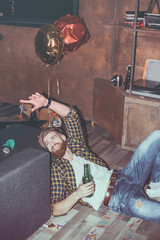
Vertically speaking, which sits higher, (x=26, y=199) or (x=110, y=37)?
(x=110, y=37)

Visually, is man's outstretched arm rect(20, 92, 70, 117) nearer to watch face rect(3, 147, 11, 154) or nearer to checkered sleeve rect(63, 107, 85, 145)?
checkered sleeve rect(63, 107, 85, 145)

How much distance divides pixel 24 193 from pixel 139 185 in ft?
2.97

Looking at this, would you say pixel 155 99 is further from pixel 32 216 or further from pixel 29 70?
pixel 29 70

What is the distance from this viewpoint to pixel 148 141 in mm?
2535

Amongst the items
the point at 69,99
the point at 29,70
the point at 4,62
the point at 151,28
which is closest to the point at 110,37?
the point at 151,28

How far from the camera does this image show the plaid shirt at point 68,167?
2.36 meters

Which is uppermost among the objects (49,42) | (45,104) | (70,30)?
(70,30)

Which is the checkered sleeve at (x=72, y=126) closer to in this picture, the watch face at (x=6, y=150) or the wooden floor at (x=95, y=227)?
the watch face at (x=6, y=150)

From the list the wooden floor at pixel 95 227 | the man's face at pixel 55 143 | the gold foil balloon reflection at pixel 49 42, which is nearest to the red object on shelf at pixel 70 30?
the gold foil balloon reflection at pixel 49 42

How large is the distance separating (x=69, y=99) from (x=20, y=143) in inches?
89.8

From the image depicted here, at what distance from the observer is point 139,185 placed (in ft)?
8.07

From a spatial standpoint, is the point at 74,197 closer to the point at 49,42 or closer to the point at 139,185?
the point at 139,185

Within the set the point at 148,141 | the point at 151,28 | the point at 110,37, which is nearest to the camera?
the point at 148,141

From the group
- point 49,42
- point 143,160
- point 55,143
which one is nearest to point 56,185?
point 55,143
